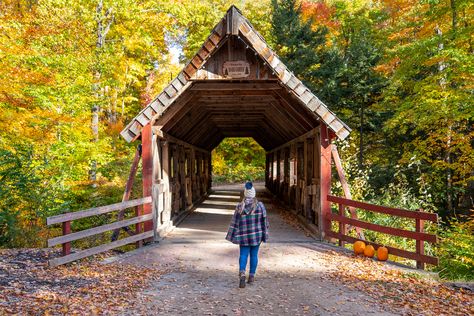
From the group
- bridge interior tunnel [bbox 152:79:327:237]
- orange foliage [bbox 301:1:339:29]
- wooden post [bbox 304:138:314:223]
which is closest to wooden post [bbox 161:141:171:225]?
bridge interior tunnel [bbox 152:79:327:237]

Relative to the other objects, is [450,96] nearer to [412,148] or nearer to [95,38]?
[412,148]

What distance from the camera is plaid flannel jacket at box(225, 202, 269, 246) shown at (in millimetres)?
6656

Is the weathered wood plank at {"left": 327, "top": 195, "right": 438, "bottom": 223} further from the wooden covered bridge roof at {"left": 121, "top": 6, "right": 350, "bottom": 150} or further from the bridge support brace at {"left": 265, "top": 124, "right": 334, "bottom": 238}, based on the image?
the wooden covered bridge roof at {"left": 121, "top": 6, "right": 350, "bottom": 150}

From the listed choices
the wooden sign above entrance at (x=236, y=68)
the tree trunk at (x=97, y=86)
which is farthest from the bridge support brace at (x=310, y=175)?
the tree trunk at (x=97, y=86)

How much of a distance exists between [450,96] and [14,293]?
15.5 metres

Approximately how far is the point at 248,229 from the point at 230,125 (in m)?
13.9

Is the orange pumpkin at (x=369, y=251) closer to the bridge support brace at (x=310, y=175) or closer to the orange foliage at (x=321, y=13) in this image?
the bridge support brace at (x=310, y=175)

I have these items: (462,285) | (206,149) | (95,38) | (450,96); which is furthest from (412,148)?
(95,38)

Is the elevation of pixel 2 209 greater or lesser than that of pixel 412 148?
lesser

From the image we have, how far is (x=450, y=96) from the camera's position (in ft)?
48.9

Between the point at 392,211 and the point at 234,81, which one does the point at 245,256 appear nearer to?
the point at 392,211

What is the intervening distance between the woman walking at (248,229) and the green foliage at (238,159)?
3088 centimetres

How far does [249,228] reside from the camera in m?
6.70

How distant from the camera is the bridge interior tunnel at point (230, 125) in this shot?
11.0 metres
